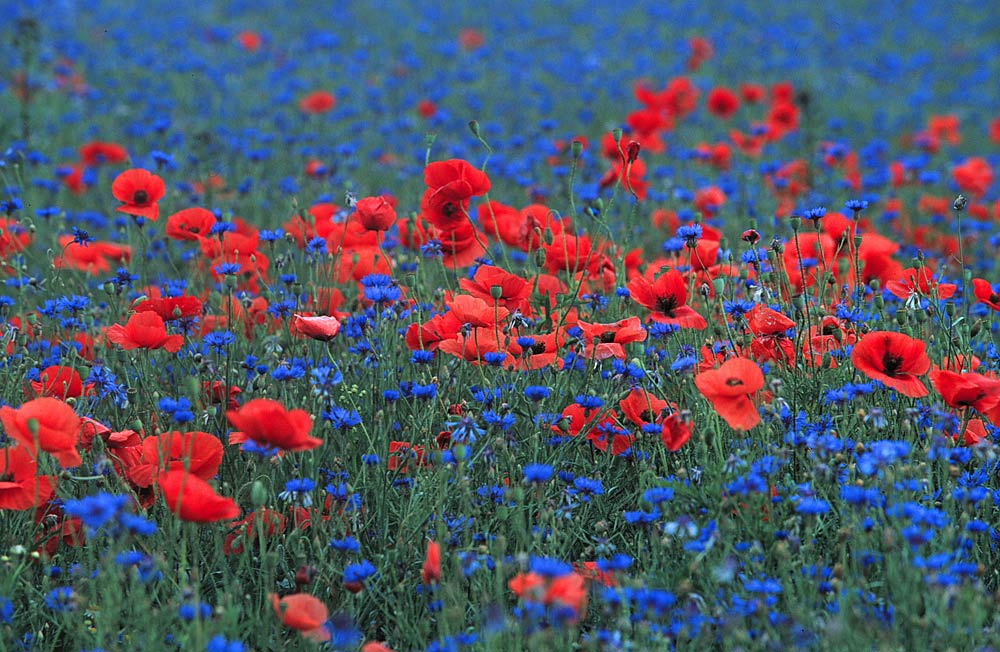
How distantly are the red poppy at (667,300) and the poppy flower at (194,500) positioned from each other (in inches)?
39.7

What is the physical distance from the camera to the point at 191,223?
9.96 feet

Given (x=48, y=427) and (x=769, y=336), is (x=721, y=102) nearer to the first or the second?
(x=769, y=336)

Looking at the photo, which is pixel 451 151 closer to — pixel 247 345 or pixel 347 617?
pixel 247 345

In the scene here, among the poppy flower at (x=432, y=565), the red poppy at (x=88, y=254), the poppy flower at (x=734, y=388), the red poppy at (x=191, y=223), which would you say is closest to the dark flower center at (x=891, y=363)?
the poppy flower at (x=734, y=388)

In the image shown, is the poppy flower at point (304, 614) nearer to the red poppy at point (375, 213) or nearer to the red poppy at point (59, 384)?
the red poppy at point (59, 384)

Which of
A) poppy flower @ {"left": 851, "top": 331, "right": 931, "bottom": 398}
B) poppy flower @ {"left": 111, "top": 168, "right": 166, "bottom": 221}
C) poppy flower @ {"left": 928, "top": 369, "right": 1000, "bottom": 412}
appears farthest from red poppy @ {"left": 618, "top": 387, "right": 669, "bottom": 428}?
poppy flower @ {"left": 111, "top": 168, "right": 166, "bottom": 221}

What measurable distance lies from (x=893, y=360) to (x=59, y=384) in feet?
5.76

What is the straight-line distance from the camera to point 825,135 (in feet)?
23.8

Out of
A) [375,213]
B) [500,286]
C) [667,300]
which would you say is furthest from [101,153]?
[667,300]

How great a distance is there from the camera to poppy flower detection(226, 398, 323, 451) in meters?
1.77

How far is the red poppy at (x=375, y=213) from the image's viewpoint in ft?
9.11

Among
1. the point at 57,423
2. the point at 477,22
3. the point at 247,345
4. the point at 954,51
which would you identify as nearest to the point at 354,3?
the point at 477,22

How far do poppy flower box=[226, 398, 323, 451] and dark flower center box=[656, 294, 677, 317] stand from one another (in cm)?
93

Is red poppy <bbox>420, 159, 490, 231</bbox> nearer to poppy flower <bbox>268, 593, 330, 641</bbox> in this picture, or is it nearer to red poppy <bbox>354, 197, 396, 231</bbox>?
red poppy <bbox>354, 197, 396, 231</bbox>
